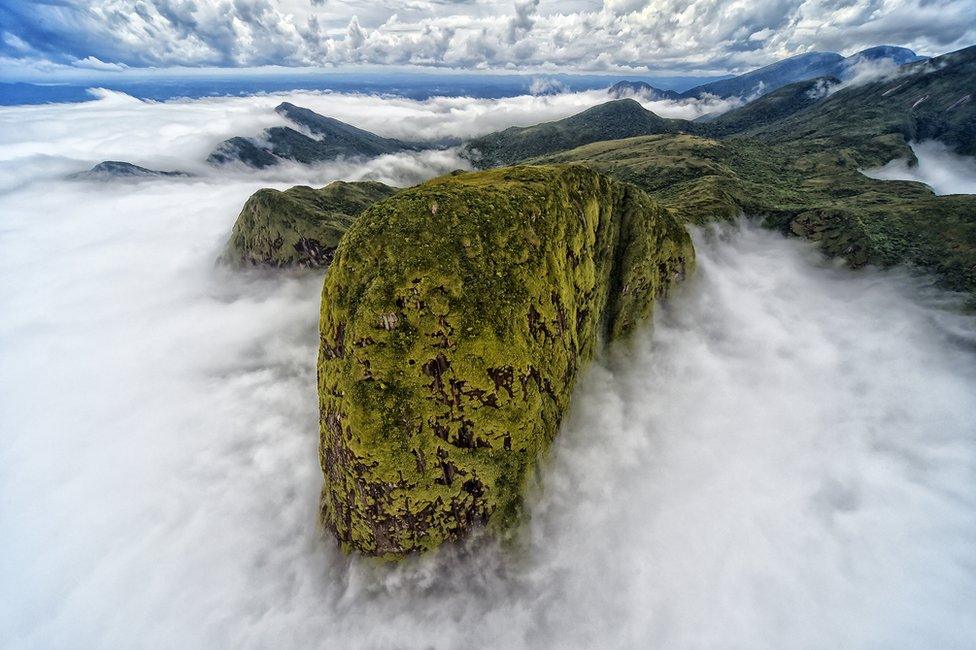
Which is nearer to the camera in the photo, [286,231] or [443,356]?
[443,356]

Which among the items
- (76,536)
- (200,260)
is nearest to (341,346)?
(76,536)

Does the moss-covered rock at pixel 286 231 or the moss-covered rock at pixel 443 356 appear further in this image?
the moss-covered rock at pixel 286 231

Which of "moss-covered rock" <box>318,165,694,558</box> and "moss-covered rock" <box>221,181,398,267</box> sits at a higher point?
"moss-covered rock" <box>318,165,694,558</box>

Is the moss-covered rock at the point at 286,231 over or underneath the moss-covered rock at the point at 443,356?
underneath

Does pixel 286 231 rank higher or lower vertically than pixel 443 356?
lower

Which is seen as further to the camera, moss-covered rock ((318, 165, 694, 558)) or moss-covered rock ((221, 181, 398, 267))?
moss-covered rock ((221, 181, 398, 267))
